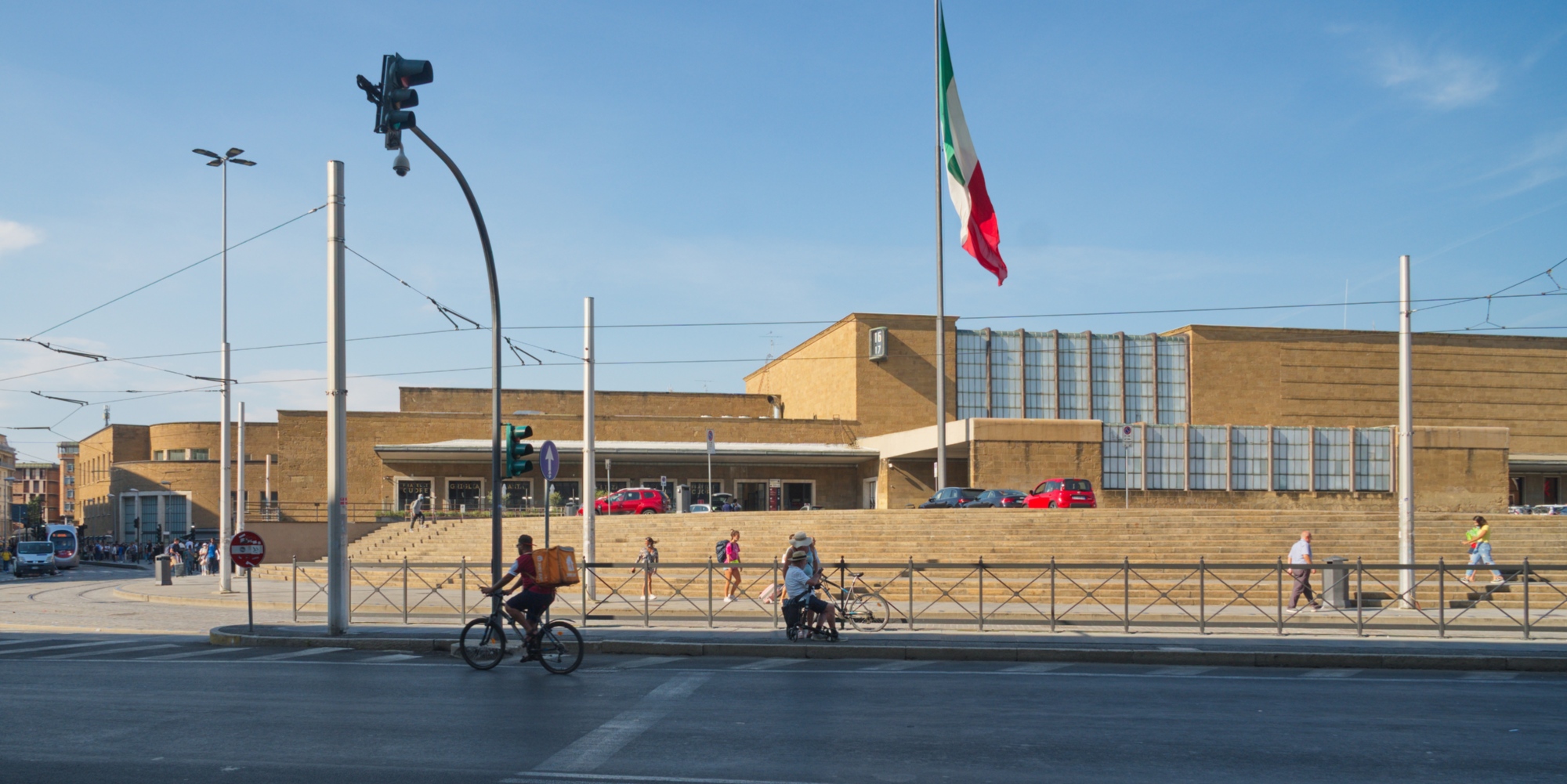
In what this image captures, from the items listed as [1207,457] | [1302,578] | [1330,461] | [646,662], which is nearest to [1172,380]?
[1207,457]

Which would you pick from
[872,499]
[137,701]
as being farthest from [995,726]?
[872,499]

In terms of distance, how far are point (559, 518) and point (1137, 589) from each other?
21016mm

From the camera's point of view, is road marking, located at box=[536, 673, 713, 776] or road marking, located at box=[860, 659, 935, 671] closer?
road marking, located at box=[536, 673, 713, 776]

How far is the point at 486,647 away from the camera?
13.5 metres

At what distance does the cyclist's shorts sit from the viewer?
1326 centimetres

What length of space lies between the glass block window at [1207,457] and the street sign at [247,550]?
142 feet

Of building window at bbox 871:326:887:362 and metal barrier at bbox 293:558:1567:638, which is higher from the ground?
building window at bbox 871:326:887:362

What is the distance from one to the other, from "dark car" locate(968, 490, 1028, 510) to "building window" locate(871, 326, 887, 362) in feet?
62.1

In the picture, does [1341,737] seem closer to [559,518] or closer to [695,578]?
[695,578]

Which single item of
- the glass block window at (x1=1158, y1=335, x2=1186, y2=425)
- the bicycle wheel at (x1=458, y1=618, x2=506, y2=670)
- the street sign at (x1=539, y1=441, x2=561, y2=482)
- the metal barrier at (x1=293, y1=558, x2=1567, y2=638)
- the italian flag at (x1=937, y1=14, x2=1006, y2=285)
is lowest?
the metal barrier at (x1=293, y1=558, x2=1567, y2=638)

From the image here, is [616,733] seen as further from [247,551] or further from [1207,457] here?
[1207,457]

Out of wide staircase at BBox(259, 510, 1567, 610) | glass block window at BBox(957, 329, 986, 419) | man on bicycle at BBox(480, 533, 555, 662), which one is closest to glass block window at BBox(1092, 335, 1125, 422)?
glass block window at BBox(957, 329, 986, 419)

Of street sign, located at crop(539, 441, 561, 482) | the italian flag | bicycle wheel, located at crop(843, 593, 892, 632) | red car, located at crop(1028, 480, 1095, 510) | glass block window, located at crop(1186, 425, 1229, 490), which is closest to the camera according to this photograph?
street sign, located at crop(539, 441, 561, 482)

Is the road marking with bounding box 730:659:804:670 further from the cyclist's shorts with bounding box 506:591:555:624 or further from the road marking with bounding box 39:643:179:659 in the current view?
the road marking with bounding box 39:643:179:659
